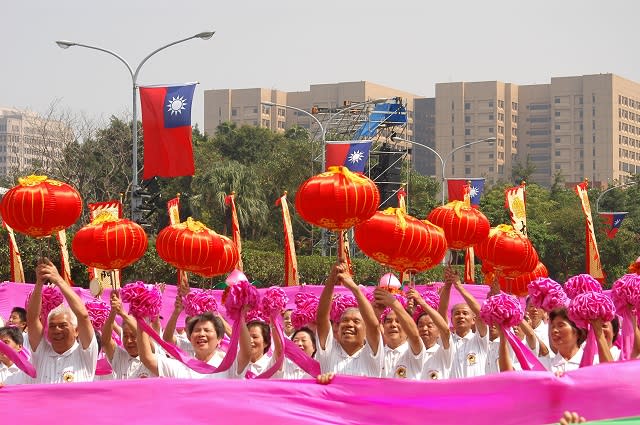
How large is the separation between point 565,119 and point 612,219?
348 feet

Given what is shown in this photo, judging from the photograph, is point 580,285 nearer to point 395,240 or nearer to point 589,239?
point 395,240

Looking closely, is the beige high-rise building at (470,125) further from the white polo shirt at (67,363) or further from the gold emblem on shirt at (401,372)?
the white polo shirt at (67,363)

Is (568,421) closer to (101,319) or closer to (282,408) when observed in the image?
(282,408)

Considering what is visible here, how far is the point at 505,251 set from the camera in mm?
13438

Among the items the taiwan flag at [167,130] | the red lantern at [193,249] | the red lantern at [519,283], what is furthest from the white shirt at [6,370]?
the taiwan flag at [167,130]

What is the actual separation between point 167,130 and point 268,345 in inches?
492

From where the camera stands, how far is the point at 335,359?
8148 millimetres

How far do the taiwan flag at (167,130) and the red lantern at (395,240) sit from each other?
975cm

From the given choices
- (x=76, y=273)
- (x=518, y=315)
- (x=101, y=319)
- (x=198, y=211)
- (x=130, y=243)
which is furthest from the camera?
(x=198, y=211)

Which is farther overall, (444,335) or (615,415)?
(444,335)

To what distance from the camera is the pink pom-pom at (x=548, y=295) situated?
343 inches

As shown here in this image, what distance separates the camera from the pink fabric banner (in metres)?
5.71

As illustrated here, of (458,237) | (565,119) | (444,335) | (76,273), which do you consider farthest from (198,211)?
(565,119)

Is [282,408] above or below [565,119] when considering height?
below
